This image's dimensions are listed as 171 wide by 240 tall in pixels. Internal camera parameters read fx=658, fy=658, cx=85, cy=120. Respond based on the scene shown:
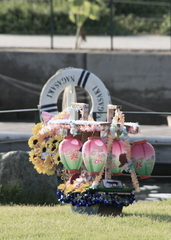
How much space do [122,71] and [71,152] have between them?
8318mm

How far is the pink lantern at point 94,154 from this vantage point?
5695 mm

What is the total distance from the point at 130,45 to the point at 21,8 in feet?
20.1

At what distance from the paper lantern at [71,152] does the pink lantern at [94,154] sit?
0.52ft

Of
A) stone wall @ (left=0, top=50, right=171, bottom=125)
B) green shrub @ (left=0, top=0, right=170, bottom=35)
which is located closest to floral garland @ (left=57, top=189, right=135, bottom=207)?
stone wall @ (left=0, top=50, right=171, bottom=125)

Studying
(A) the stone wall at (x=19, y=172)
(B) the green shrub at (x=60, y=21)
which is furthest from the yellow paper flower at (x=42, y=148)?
(B) the green shrub at (x=60, y=21)

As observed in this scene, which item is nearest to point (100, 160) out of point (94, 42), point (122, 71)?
point (122, 71)

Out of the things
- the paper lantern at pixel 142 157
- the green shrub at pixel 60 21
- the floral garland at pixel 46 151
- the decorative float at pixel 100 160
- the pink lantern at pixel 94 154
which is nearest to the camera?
the pink lantern at pixel 94 154

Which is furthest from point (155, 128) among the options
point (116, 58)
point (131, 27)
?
point (131, 27)

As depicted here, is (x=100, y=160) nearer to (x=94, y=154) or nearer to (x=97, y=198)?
(x=94, y=154)

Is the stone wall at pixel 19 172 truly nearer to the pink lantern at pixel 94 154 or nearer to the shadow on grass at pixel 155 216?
the shadow on grass at pixel 155 216

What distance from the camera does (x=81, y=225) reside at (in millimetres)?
5441

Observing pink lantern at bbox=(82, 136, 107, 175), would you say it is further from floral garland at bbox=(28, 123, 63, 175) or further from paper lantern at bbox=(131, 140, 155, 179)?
floral garland at bbox=(28, 123, 63, 175)

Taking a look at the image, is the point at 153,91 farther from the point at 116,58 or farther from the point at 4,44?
the point at 4,44

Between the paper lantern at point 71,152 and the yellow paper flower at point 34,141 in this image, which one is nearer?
the paper lantern at point 71,152
